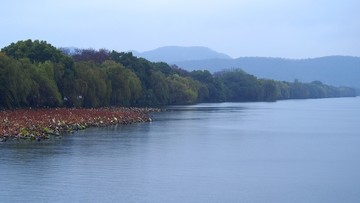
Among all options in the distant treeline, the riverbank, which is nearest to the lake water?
the riverbank

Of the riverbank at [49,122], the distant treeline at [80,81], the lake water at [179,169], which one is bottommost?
the lake water at [179,169]

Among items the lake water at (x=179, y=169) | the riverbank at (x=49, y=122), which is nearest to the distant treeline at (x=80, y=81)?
the riverbank at (x=49, y=122)

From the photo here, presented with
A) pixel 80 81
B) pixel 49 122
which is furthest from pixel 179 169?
pixel 80 81

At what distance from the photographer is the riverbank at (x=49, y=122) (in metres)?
34.2

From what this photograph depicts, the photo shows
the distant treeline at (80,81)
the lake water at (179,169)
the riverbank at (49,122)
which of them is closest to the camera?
the lake water at (179,169)

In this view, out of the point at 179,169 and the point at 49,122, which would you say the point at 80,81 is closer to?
the point at 49,122

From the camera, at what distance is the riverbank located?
34.2 meters

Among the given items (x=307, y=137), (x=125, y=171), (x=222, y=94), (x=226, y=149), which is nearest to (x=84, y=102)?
(x=307, y=137)

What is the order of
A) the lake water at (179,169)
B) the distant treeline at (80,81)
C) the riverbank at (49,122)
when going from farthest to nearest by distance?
1. the distant treeline at (80,81)
2. the riverbank at (49,122)
3. the lake water at (179,169)

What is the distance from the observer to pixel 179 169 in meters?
24.2

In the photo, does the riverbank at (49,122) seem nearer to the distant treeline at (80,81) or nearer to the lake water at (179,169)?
the lake water at (179,169)

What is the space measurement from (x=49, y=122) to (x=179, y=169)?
17518 millimetres

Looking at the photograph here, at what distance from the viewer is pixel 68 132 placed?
128ft

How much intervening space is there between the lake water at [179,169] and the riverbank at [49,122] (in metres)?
1.60
